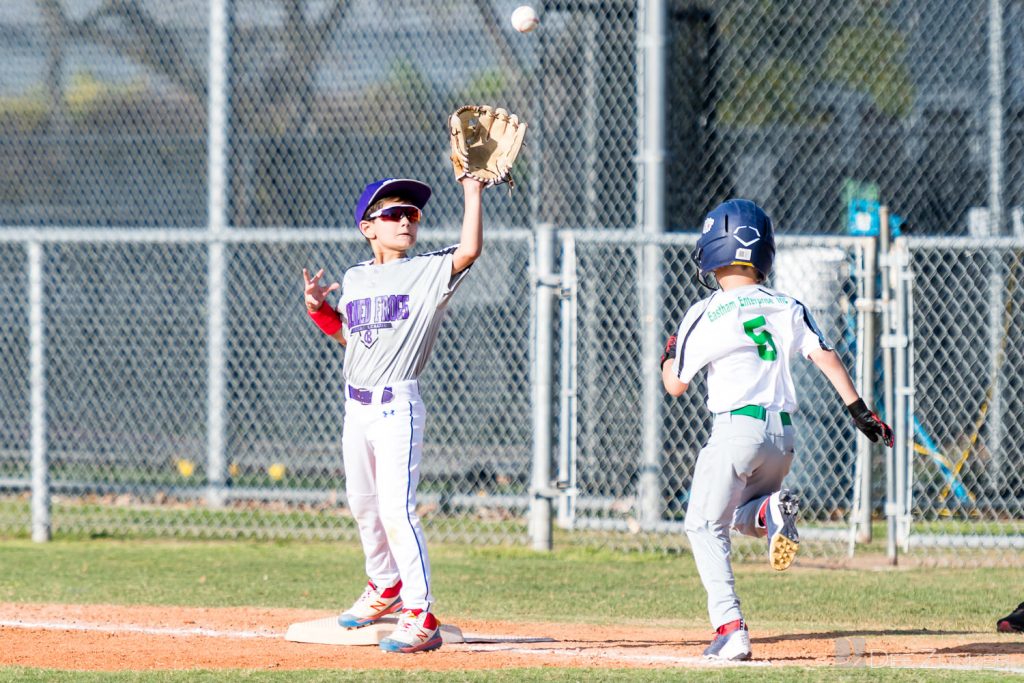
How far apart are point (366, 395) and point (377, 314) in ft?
1.03

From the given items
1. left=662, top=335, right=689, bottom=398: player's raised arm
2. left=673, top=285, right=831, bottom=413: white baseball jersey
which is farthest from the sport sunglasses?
left=673, top=285, right=831, bottom=413: white baseball jersey

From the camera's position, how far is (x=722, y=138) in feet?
32.8

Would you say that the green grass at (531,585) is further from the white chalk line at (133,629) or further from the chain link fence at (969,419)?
the white chalk line at (133,629)

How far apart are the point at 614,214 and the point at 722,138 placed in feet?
4.33

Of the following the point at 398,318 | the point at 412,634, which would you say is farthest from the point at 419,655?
the point at 398,318

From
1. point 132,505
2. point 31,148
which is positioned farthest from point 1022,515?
point 31,148

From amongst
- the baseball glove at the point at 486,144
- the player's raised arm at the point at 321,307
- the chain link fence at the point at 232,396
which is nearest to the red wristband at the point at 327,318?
the player's raised arm at the point at 321,307

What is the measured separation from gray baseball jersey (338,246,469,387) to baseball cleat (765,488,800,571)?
143cm

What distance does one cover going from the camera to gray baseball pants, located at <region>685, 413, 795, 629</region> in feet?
15.4

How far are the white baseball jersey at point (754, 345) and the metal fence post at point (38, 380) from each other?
4978mm

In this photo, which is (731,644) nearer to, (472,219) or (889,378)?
(472,219)

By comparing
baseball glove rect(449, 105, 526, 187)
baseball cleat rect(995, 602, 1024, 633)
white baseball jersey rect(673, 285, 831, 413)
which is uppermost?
baseball glove rect(449, 105, 526, 187)

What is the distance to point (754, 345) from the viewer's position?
475 cm

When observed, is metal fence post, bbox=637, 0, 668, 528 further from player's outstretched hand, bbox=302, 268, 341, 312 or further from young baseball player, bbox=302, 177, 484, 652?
player's outstretched hand, bbox=302, 268, 341, 312
